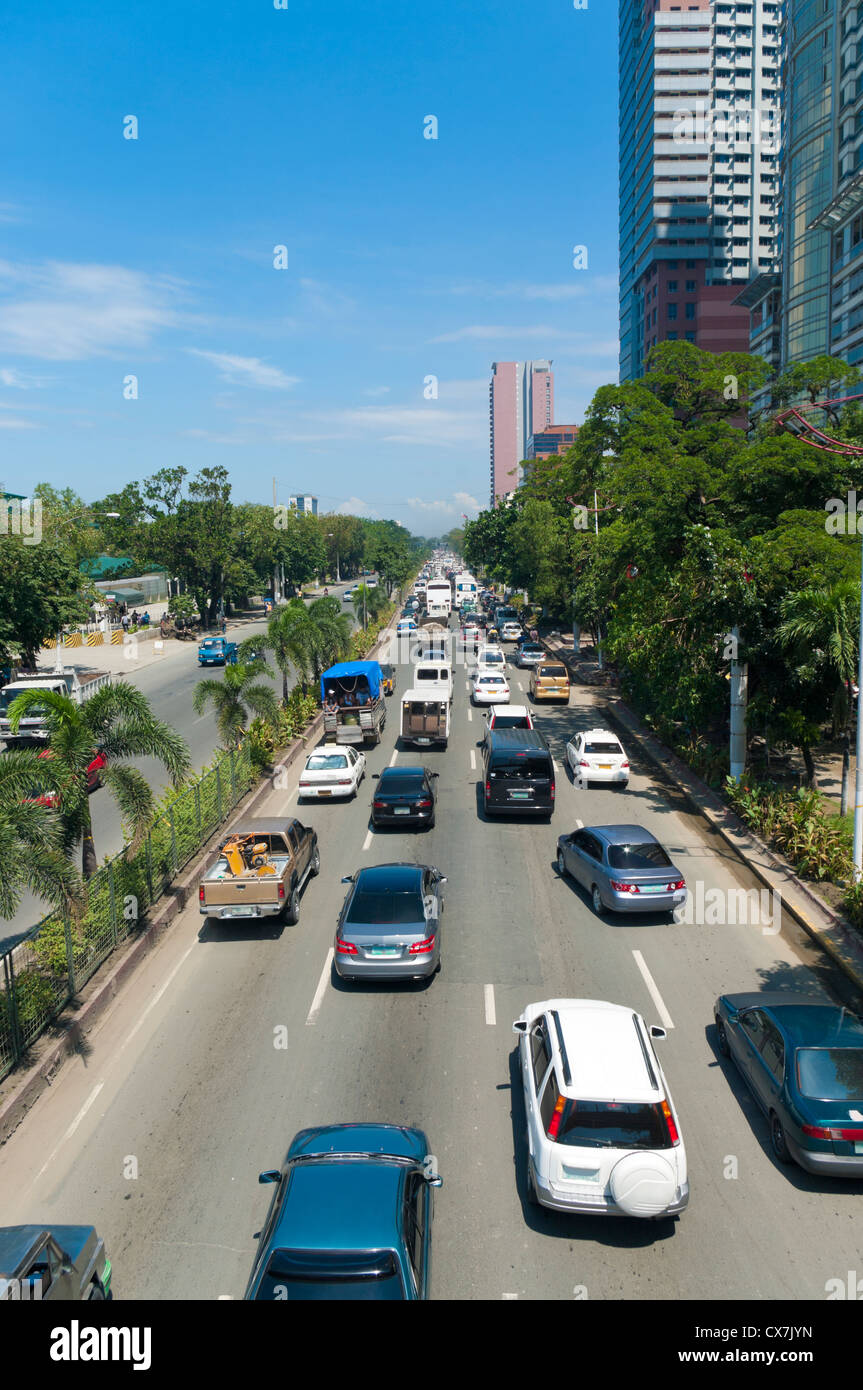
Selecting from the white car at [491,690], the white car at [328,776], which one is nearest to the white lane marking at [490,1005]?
the white car at [328,776]

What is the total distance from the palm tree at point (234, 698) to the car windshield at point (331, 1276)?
1671 cm

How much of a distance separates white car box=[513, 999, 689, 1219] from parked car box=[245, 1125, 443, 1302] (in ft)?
3.66

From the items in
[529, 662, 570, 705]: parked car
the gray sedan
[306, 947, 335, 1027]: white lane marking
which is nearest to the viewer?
[306, 947, 335, 1027]: white lane marking

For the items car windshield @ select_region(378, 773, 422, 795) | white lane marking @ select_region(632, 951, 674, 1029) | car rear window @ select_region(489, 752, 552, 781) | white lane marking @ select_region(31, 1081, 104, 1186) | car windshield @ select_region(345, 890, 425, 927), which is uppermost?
car rear window @ select_region(489, 752, 552, 781)

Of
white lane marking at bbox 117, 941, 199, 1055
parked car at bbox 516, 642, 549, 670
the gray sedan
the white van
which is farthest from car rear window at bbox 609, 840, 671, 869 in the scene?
parked car at bbox 516, 642, 549, 670

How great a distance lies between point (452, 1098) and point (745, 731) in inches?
581

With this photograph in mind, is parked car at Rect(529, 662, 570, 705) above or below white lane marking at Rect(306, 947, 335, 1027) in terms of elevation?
above

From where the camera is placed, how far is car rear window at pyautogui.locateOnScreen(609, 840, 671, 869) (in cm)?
1529

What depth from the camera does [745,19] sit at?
111125mm

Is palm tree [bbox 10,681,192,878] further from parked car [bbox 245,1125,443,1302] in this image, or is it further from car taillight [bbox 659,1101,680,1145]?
car taillight [bbox 659,1101,680,1145]

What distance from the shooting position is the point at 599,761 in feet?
78.7

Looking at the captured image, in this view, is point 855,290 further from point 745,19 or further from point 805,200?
point 745,19

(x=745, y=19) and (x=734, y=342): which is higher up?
(x=745, y=19)

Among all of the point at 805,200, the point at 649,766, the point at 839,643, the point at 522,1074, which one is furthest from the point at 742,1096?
the point at 805,200
